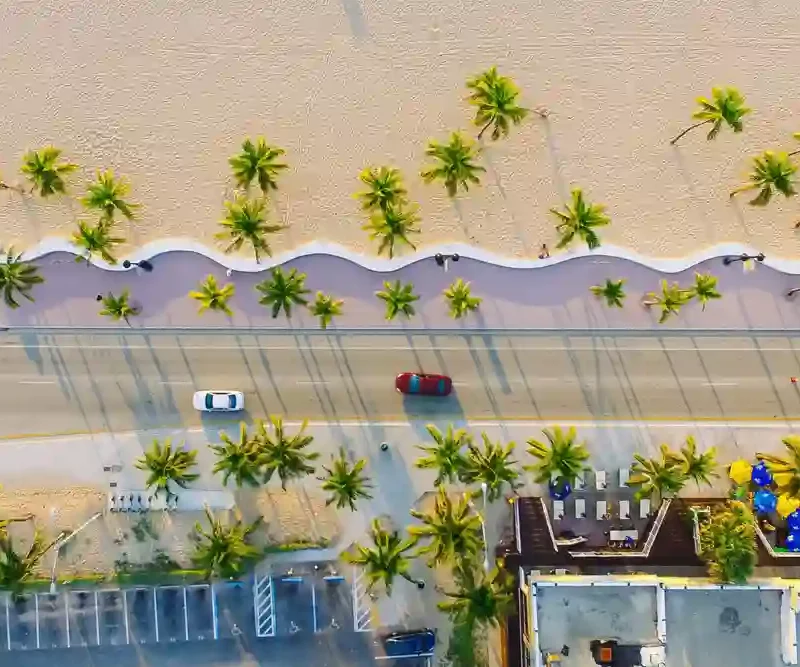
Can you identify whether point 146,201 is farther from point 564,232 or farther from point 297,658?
point 297,658

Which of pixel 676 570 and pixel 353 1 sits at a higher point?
pixel 353 1

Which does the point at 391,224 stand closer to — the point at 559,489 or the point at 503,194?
the point at 503,194

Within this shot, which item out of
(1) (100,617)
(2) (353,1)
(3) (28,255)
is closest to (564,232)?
(2) (353,1)

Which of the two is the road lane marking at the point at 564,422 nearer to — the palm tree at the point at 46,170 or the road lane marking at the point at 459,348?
the road lane marking at the point at 459,348

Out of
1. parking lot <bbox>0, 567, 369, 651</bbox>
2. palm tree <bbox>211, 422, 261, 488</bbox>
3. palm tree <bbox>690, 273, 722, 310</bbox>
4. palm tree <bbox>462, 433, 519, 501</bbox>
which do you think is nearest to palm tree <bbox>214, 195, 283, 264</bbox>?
palm tree <bbox>211, 422, 261, 488</bbox>

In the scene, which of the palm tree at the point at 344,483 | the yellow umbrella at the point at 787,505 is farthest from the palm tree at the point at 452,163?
the yellow umbrella at the point at 787,505

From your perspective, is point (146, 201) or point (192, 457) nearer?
point (192, 457)

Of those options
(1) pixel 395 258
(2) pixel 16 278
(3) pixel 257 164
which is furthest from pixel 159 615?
(3) pixel 257 164

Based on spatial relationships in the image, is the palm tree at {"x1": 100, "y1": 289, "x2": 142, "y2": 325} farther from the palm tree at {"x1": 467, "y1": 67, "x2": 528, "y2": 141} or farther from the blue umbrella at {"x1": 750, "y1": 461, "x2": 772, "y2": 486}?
the blue umbrella at {"x1": 750, "y1": 461, "x2": 772, "y2": 486}
